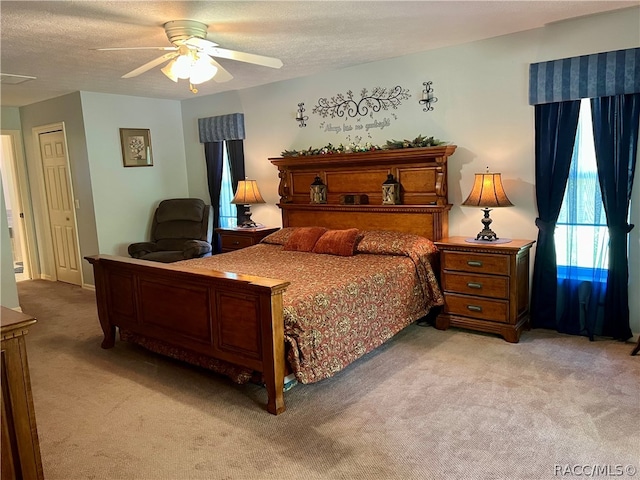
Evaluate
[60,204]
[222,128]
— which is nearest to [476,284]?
[222,128]

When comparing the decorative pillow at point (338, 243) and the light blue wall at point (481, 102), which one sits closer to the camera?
the light blue wall at point (481, 102)

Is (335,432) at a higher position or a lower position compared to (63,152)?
lower

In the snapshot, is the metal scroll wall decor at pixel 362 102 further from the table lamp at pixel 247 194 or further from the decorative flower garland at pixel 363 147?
the table lamp at pixel 247 194

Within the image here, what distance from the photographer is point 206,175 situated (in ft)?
20.7

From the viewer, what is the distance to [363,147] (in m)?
4.71

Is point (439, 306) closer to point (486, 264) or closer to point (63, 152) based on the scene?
point (486, 264)

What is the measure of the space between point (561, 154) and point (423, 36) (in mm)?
1417

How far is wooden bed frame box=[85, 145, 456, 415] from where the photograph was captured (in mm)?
2746

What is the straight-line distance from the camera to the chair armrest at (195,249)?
5320 millimetres

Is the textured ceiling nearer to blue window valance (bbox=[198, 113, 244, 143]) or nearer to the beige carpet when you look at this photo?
blue window valance (bbox=[198, 113, 244, 143])

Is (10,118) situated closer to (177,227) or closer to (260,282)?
(177,227)

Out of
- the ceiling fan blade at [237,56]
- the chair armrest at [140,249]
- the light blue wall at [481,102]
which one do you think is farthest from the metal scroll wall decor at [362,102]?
the chair armrest at [140,249]

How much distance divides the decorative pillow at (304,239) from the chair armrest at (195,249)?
123 cm

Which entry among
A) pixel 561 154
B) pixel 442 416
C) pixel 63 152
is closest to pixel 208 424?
pixel 442 416
